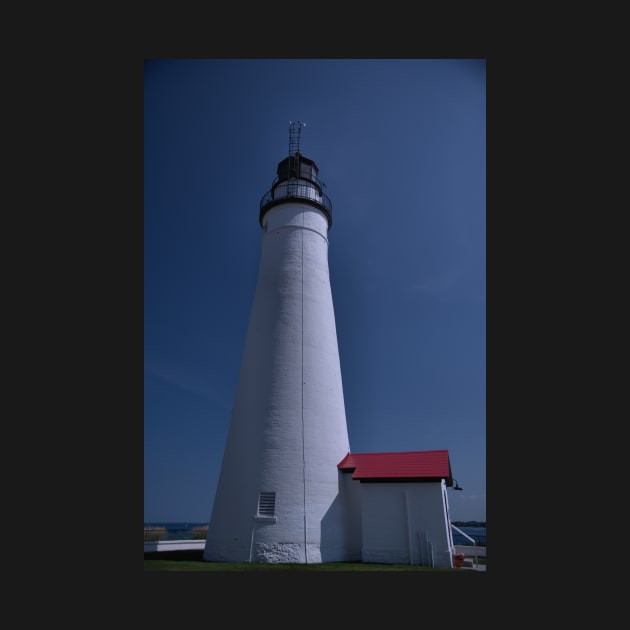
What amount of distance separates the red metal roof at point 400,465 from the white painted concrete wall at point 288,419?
0.50 metres

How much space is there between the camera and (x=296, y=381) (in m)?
11.8

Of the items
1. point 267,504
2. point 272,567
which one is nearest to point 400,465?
point 267,504

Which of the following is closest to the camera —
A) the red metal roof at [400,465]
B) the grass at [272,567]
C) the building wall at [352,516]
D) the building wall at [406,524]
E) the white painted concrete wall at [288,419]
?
the grass at [272,567]

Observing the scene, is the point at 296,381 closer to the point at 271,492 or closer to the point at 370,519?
the point at 271,492

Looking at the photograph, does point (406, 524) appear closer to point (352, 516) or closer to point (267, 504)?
point (352, 516)

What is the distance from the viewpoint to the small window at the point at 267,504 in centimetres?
1057

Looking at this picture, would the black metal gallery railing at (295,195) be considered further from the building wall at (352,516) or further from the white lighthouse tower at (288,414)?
the building wall at (352,516)

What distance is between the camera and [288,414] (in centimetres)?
1143

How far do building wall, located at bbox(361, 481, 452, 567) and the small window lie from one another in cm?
217

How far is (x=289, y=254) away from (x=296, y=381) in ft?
12.5

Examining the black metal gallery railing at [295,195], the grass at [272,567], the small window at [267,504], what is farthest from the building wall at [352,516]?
the black metal gallery railing at [295,195]

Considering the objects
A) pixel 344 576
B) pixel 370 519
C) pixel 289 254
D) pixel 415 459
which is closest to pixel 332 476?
pixel 370 519

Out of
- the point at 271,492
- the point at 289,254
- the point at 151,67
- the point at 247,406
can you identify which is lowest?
the point at 271,492

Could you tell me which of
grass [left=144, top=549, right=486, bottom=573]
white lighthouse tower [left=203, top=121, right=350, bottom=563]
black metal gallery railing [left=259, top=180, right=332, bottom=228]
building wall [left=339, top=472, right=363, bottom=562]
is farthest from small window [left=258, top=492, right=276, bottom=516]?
black metal gallery railing [left=259, top=180, right=332, bottom=228]
